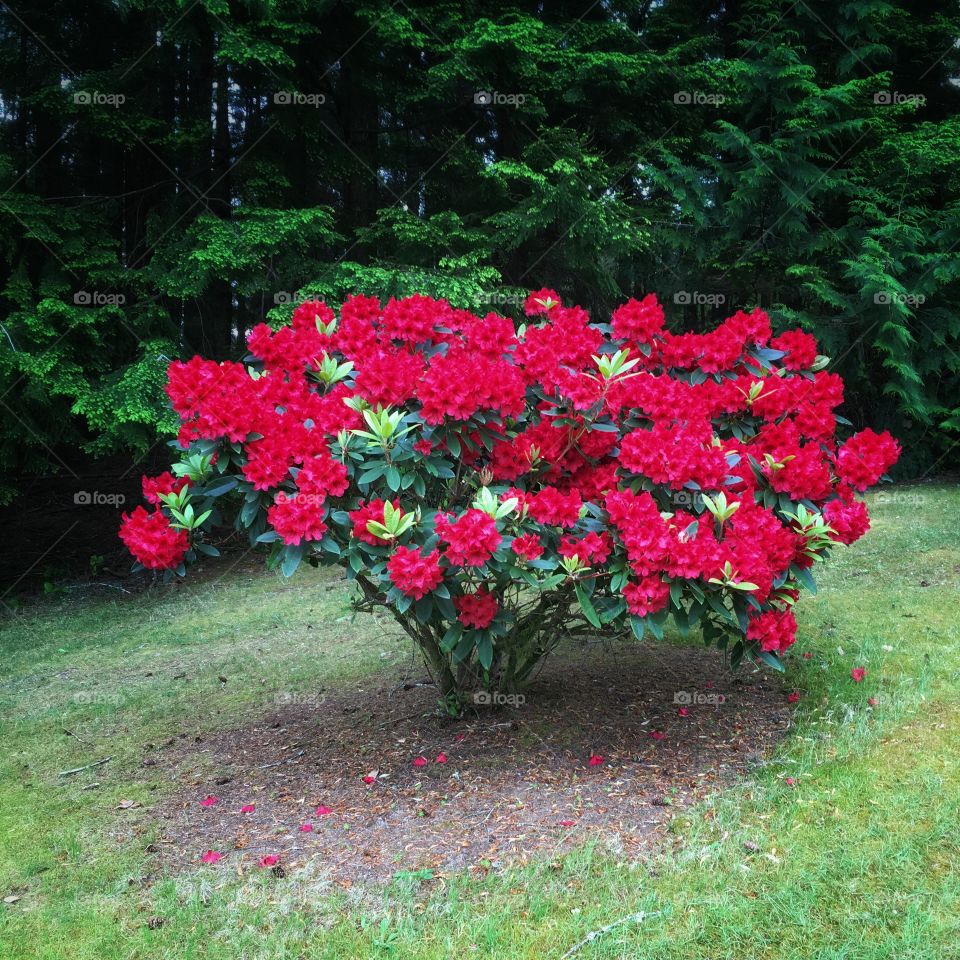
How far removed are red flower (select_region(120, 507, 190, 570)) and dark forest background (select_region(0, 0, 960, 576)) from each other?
311cm

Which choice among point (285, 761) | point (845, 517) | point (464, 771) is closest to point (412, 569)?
point (464, 771)

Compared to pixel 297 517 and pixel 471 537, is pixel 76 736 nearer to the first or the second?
pixel 297 517

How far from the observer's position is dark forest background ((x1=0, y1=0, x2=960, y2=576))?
6109 mm

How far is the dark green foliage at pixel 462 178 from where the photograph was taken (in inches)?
241

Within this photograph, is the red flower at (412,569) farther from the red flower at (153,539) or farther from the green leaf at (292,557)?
the red flower at (153,539)

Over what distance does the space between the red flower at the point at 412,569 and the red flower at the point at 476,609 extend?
12.7 inches

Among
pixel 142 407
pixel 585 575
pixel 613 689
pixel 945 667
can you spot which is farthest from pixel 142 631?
pixel 945 667

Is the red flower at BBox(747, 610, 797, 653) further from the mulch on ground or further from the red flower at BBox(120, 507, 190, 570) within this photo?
the red flower at BBox(120, 507, 190, 570)

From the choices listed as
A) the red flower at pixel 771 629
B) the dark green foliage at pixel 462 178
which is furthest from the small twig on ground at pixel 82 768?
the dark green foliage at pixel 462 178

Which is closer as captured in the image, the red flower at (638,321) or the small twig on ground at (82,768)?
the red flower at (638,321)

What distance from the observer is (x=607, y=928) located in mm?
2158

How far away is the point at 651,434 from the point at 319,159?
6.02 meters

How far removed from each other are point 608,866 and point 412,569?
103 centimetres

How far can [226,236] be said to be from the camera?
6246mm
